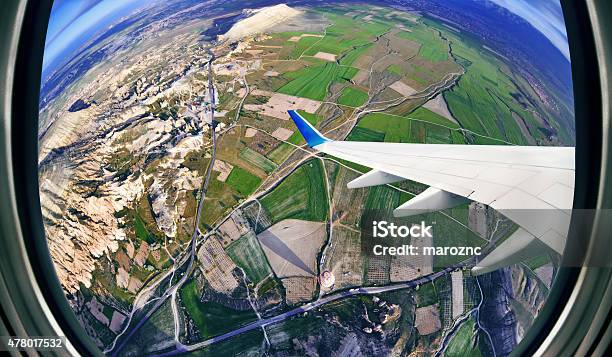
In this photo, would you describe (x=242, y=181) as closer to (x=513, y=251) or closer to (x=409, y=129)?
(x=409, y=129)

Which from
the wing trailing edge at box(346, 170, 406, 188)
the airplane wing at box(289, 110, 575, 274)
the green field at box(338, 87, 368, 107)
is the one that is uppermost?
the airplane wing at box(289, 110, 575, 274)

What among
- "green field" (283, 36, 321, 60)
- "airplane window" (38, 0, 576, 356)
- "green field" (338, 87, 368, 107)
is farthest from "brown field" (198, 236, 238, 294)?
"green field" (283, 36, 321, 60)

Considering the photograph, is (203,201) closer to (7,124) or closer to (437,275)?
(437,275)

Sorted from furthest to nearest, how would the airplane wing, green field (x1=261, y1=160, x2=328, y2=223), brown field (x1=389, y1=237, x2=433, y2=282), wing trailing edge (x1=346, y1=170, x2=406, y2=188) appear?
green field (x1=261, y1=160, x2=328, y2=223) < wing trailing edge (x1=346, y1=170, x2=406, y2=188) < the airplane wing < brown field (x1=389, y1=237, x2=433, y2=282)

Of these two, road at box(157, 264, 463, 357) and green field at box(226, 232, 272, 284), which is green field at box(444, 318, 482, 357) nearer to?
road at box(157, 264, 463, 357)

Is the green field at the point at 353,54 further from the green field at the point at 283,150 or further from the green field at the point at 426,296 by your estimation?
the green field at the point at 426,296

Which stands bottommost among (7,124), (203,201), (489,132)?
(489,132)

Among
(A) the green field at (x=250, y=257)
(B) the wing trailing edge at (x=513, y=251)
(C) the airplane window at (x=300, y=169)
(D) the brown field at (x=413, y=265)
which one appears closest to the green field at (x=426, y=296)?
(C) the airplane window at (x=300, y=169)

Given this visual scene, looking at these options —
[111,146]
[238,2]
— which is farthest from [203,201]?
[238,2]
